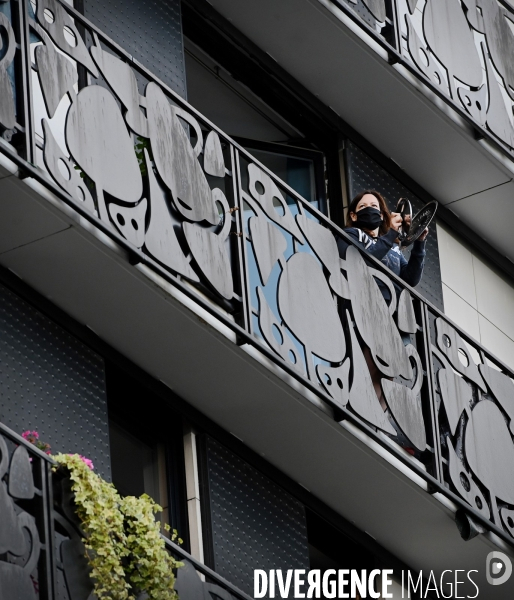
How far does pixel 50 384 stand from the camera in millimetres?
11891

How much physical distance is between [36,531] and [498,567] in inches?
182

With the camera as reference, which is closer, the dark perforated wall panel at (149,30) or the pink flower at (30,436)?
the pink flower at (30,436)

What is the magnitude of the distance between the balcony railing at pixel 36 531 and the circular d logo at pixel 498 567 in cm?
414

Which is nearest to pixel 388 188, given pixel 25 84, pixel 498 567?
pixel 498 567

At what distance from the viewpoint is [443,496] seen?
43.6 feet

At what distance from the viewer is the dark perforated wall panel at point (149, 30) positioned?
13.6 meters

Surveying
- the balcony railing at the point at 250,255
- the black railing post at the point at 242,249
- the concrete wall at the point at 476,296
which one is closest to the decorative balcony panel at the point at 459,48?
the concrete wall at the point at 476,296

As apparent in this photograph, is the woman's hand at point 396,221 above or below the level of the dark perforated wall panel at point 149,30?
below

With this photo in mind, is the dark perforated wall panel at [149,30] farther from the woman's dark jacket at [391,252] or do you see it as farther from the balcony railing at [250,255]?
the woman's dark jacket at [391,252]

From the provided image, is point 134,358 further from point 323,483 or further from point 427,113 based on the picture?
point 427,113

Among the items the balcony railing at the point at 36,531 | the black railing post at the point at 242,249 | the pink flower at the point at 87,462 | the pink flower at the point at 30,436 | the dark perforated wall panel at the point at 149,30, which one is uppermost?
the dark perforated wall panel at the point at 149,30

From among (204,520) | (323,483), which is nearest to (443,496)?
(323,483)

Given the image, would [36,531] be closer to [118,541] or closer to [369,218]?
[118,541]

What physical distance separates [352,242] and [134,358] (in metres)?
1.85
